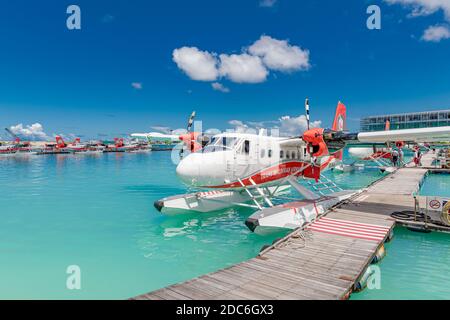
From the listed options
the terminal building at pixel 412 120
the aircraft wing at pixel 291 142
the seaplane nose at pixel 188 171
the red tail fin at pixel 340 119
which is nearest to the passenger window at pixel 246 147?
the aircraft wing at pixel 291 142

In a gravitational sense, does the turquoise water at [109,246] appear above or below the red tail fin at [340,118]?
below

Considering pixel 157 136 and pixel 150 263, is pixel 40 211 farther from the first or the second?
pixel 150 263

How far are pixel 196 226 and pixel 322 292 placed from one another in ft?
24.5

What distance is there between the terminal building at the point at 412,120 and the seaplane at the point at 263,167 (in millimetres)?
107138

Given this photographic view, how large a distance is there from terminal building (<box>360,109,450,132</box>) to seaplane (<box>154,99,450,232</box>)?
352 feet

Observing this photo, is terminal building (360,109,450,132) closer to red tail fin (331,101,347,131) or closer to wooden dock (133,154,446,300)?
red tail fin (331,101,347,131)

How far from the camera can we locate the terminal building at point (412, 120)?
336 ft

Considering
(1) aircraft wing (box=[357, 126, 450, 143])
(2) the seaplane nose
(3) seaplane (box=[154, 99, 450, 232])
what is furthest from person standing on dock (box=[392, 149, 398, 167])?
(2) the seaplane nose

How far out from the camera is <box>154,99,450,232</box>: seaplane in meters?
10.1

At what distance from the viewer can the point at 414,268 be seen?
7.83 m

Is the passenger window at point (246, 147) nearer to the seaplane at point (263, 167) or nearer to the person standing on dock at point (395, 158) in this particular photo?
the seaplane at point (263, 167)

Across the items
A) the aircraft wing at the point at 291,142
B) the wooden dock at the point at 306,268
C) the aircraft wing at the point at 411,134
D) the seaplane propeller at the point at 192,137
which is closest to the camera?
the wooden dock at the point at 306,268

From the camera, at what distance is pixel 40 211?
47.5ft
